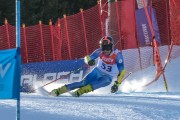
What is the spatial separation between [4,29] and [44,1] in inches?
429

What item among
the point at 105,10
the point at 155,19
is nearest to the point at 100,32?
the point at 105,10

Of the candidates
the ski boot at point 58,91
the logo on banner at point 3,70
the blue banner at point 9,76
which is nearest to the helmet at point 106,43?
the ski boot at point 58,91

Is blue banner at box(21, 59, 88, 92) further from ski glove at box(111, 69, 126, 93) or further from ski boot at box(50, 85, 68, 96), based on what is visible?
ski boot at box(50, 85, 68, 96)

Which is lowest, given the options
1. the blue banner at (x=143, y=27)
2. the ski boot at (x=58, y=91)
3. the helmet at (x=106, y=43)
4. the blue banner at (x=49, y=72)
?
the ski boot at (x=58, y=91)

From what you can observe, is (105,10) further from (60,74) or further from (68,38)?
(60,74)

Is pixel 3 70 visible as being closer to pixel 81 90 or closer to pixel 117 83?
pixel 81 90

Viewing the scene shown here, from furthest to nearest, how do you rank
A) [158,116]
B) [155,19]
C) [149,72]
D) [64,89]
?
[155,19] < [149,72] < [64,89] < [158,116]

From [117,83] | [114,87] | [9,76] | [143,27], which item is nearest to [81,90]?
[114,87]

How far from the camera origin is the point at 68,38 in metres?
18.0

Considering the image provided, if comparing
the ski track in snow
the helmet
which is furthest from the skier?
the ski track in snow

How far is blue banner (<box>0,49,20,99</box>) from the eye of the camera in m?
6.70

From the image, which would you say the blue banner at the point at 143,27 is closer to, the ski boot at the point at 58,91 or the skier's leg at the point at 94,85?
the skier's leg at the point at 94,85

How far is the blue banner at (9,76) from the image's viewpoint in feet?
22.0

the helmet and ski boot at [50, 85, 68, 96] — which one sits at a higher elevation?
the helmet
